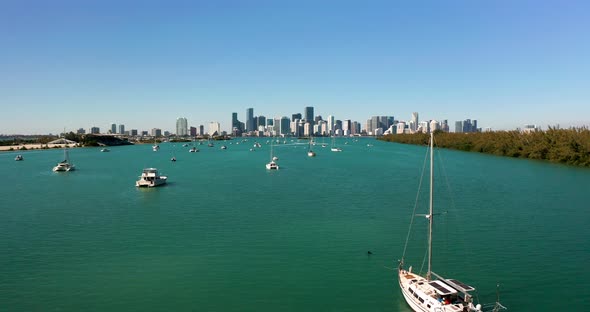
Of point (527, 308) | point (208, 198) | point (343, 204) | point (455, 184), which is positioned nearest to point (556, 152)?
point (455, 184)

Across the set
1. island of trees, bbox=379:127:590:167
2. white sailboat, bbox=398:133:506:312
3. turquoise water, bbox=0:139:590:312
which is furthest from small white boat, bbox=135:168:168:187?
island of trees, bbox=379:127:590:167

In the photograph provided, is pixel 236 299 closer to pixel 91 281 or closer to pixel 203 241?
pixel 91 281

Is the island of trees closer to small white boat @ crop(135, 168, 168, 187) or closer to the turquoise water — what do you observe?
the turquoise water

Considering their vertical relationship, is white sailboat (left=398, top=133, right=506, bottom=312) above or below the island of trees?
below

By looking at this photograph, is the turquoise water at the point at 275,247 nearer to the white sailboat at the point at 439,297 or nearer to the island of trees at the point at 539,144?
the white sailboat at the point at 439,297

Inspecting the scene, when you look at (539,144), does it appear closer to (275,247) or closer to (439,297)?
(275,247)
